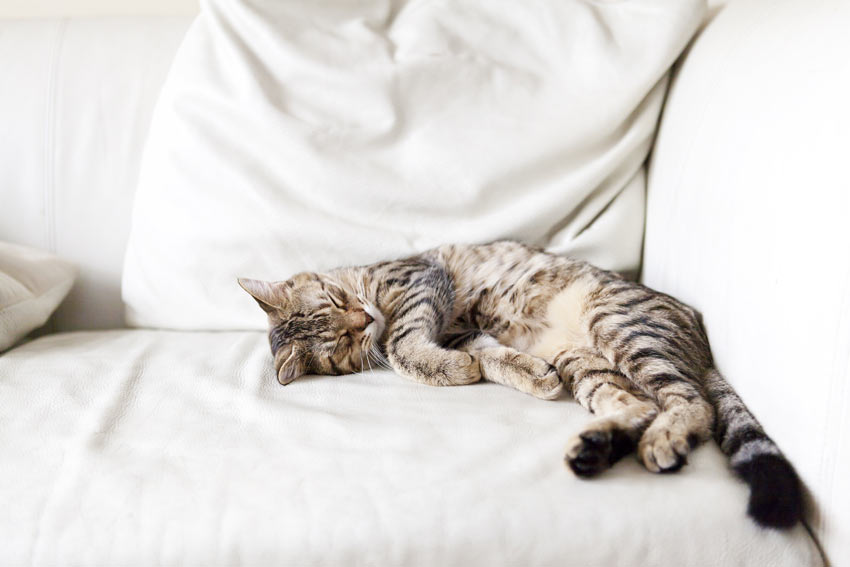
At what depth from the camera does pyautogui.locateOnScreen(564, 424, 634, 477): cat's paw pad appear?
962 millimetres

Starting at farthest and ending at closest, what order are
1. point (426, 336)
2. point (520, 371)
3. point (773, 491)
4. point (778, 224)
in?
point (426, 336) → point (520, 371) → point (778, 224) → point (773, 491)

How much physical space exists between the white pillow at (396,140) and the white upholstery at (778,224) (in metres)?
0.21

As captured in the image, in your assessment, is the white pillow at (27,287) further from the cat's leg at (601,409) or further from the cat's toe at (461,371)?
the cat's leg at (601,409)

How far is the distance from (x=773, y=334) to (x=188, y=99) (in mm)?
1358

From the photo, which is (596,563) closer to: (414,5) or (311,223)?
(311,223)

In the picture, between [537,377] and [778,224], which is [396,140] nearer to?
[537,377]

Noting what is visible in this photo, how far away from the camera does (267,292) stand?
1.51 meters

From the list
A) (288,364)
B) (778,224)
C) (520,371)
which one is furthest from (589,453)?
(288,364)

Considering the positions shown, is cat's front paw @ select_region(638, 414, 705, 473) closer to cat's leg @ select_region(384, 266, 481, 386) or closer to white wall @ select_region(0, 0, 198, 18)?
cat's leg @ select_region(384, 266, 481, 386)

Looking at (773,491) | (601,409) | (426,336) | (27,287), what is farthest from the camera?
(27,287)

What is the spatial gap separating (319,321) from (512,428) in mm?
583

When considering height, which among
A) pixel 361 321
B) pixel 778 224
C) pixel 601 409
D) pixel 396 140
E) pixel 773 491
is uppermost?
pixel 778 224

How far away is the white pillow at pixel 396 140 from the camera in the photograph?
1554 mm

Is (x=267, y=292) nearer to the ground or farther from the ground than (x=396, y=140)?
nearer to the ground
